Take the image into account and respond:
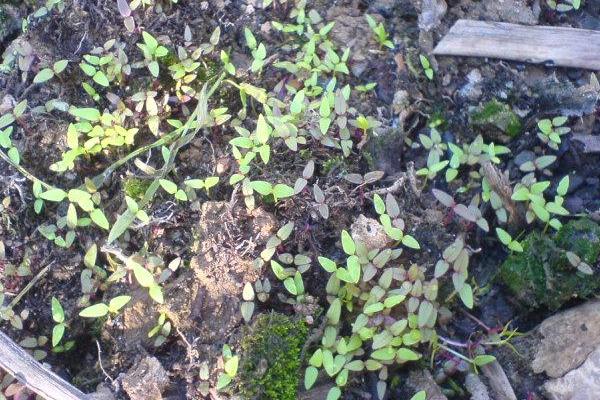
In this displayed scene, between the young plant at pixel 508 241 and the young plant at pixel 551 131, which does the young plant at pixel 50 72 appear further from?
the young plant at pixel 551 131

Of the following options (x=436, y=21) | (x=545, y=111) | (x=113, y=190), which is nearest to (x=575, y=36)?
(x=545, y=111)

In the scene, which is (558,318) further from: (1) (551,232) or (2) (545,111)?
(2) (545,111)

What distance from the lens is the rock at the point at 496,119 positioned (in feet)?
9.20

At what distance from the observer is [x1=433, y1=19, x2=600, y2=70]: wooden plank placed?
2.98 meters

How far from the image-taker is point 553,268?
8.02 ft

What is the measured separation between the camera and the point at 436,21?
10.2ft

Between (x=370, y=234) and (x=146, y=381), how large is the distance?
3.10 ft

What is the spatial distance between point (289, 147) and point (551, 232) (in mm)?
1107

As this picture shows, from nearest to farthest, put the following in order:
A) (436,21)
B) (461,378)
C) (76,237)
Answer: (461,378), (76,237), (436,21)

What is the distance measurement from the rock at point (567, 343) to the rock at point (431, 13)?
4.83 ft

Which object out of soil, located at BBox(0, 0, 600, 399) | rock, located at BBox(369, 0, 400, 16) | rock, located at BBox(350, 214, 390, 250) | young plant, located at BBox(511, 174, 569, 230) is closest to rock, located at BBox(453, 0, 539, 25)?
soil, located at BBox(0, 0, 600, 399)

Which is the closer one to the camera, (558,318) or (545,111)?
(558,318)

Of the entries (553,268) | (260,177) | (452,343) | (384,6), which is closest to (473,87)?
(384,6)

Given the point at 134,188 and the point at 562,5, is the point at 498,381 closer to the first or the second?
the point at 134,188
